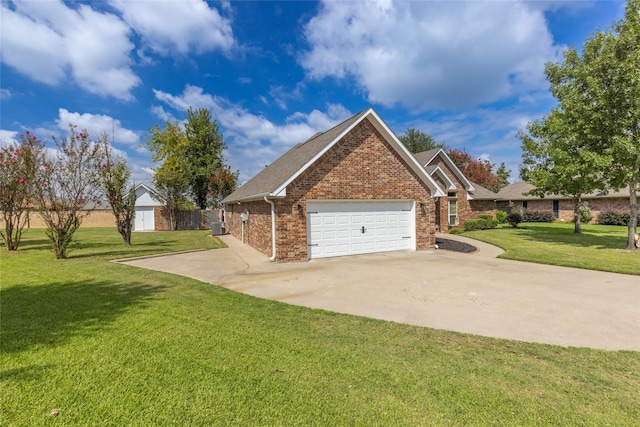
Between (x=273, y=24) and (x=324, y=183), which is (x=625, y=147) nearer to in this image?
(x=324, y=183)

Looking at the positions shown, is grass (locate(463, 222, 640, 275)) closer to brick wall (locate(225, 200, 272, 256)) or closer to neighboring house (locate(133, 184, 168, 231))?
brick wall (locate(225, 200, 272, 256))

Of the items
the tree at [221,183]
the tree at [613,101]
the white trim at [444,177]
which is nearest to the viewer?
the tree at [613,101]

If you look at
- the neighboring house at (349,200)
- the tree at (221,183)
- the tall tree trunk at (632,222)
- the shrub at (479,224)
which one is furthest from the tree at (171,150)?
the tall tree trunk at (632,222)

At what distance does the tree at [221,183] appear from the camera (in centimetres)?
3294

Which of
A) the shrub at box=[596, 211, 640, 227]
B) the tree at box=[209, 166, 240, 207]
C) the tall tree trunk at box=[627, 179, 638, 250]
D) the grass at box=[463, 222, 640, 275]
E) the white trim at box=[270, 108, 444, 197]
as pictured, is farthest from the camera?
the tree at box=[209, 166, 240, 207]

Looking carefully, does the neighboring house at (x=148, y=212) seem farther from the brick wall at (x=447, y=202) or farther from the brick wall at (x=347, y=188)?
the brick wall at (x=447, y=202)

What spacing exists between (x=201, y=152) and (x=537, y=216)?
36.4 metres

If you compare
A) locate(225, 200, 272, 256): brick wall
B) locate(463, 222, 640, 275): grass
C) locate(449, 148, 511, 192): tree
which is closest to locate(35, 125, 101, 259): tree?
locate(225, 200, 272, 256): brick wall

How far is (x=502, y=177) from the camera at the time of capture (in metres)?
50.9

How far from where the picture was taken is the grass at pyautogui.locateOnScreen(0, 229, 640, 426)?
2764 mm

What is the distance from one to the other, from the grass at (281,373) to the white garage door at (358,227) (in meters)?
6.14

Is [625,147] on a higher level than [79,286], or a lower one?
higher

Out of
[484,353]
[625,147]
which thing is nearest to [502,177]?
[625,147]

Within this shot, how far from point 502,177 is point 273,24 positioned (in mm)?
49609
